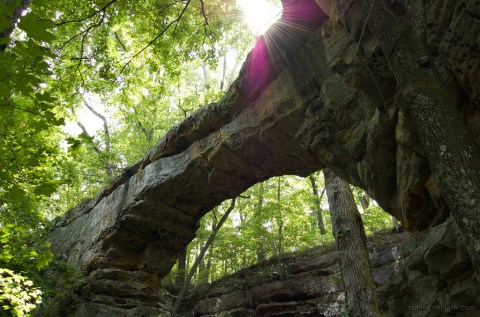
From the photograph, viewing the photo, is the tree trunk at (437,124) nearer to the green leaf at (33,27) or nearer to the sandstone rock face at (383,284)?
the sandstone rock face at (383,284)

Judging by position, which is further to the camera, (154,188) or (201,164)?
(154,188)

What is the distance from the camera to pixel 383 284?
4.17 m

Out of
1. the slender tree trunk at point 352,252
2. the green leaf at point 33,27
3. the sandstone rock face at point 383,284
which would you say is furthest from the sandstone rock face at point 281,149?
the green leaf at point 33,27

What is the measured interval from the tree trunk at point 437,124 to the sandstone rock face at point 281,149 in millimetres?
212

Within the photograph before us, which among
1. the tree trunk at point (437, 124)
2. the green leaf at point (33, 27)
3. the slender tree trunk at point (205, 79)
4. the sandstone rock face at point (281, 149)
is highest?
the slender tree trunk at point (205, 79)

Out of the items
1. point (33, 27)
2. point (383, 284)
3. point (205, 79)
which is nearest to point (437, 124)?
point (383, 284)

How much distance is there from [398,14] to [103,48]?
6172 mm

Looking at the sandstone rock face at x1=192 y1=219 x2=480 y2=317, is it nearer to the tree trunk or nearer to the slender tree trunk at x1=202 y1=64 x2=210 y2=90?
the tree trunk

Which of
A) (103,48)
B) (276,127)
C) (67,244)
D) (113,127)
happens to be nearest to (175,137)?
(103,48)

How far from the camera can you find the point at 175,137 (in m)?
8.80

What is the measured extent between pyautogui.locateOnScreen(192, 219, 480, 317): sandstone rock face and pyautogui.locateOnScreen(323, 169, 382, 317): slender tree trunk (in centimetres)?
52

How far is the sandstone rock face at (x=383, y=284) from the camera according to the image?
3131 millimetres

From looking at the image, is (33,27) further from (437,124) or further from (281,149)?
(281,149)

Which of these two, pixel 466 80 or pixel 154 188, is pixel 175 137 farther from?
pixel 466 80
